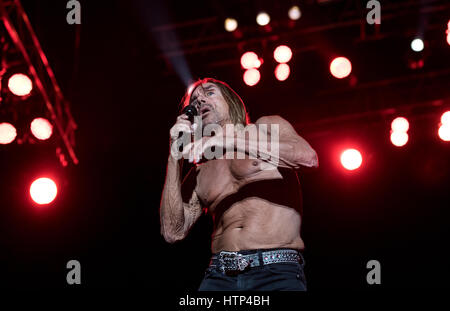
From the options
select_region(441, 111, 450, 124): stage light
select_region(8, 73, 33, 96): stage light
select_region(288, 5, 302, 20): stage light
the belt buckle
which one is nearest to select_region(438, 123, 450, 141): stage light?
select_region(441, 111, 450, 124): stage light

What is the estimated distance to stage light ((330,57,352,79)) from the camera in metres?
5.61

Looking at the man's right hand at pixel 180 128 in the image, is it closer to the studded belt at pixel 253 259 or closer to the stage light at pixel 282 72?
the studded belt at pixel 253 259

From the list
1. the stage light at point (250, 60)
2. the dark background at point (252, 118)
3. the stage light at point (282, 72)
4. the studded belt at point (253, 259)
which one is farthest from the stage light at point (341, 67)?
the studded belt at point (253, 259)

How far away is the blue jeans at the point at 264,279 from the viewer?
7.22 feet

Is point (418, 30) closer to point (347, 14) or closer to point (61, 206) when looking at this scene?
point (347, 14)

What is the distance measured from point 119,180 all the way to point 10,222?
1.19m

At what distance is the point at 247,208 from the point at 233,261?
0.87ft

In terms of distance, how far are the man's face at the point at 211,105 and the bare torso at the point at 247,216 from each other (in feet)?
1.22

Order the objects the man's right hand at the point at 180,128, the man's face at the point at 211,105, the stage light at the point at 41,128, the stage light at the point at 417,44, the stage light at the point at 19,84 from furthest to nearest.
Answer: the stage light at the point at 417,44 → the stage light at the point at 41,128 → the stage light at the point at 19,84 → the man's face at the point at 211,105 → the man's right hand at the point at 180,128

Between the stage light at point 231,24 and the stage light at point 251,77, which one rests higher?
the stage light at point 231,24

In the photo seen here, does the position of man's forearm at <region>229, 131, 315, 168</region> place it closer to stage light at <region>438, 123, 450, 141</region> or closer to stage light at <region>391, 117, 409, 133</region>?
stage light at <region>391, 117, 409, 133</region>

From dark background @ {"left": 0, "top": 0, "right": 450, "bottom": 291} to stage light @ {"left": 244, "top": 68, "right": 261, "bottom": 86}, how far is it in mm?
86

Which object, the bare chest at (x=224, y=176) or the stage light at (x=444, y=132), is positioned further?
the stage light at (x=444, y=132)
